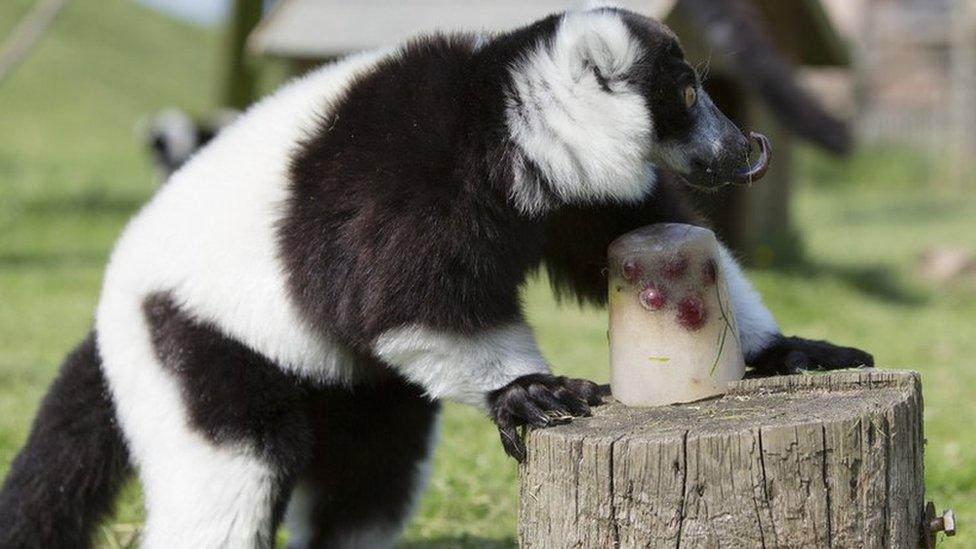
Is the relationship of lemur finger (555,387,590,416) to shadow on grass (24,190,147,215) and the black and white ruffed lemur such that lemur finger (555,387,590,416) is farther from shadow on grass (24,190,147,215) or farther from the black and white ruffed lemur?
shadow on grass (24,190,147,215)

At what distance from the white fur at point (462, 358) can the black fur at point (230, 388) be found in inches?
19.2

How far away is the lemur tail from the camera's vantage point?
4215 millimetres

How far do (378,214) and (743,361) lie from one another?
109 centimetres

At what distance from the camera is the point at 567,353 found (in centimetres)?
889

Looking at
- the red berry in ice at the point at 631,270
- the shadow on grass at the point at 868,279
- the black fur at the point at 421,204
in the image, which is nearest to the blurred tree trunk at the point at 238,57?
the shadow on grass at the point at 868,279

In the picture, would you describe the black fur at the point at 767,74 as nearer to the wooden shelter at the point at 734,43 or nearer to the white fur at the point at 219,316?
the wooden shelter at the point at 734,43

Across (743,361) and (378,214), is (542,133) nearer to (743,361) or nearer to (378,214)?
(378,214)

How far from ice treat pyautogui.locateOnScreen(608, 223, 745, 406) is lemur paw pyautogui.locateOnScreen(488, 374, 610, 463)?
19 cm

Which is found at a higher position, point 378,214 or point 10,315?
point 378,214

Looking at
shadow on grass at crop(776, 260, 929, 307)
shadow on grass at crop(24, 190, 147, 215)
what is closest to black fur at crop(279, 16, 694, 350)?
shadow on grass at crop(776, 260, 929, 307)

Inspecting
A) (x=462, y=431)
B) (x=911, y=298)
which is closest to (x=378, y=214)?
(x=462, y=431)

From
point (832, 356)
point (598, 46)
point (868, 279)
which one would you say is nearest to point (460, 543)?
point (832, 356)

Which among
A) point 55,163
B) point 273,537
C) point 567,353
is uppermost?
point 273,537

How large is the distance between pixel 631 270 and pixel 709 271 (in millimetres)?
210
